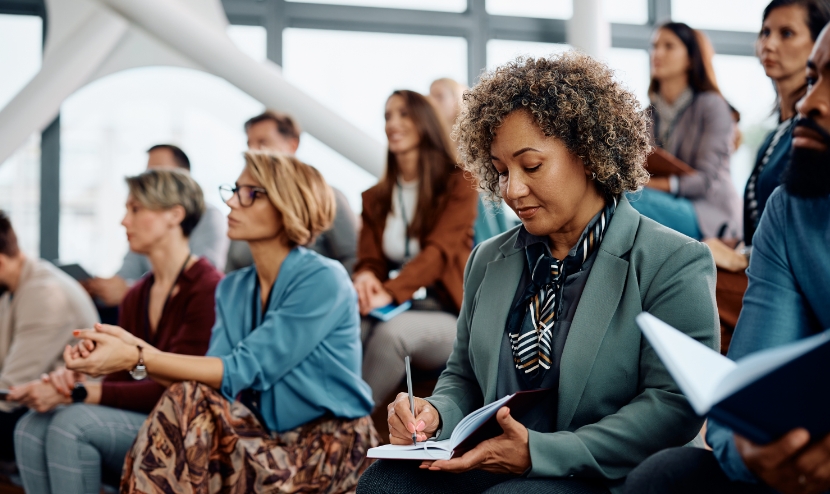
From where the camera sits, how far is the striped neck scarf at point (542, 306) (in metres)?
1.50

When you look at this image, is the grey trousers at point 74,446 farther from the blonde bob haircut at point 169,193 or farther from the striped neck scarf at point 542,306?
the striped neck scarf at point 542,306

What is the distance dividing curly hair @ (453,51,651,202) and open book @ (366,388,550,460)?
0.45m

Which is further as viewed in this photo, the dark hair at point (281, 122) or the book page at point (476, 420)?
the dark hair at point (281, 122)

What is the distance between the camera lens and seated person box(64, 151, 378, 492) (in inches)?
81.0

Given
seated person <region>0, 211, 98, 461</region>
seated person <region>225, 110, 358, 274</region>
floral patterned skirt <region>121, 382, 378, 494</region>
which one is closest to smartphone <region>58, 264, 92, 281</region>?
seated person <region>0, 211, 98, 461</region>

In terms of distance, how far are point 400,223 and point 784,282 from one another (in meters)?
2.06

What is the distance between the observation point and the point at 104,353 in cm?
214

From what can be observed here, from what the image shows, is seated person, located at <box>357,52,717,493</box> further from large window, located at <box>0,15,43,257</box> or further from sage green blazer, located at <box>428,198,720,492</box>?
large window, located at <box>0,15,43,257</box>

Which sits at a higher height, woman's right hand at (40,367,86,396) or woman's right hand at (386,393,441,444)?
woman's right hand at (386,393,441,444)

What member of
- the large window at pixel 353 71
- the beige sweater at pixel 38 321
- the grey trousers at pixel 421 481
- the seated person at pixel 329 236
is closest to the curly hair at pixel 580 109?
the grey trousers at pixel 421 481

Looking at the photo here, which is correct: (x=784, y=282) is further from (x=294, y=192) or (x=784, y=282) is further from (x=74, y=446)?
(x=74, y=446)

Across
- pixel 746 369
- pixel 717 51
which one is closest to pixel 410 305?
pixel 746 369

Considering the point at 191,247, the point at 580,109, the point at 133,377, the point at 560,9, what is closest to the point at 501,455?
the point at 580,109

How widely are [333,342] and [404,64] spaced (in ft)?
12.8
